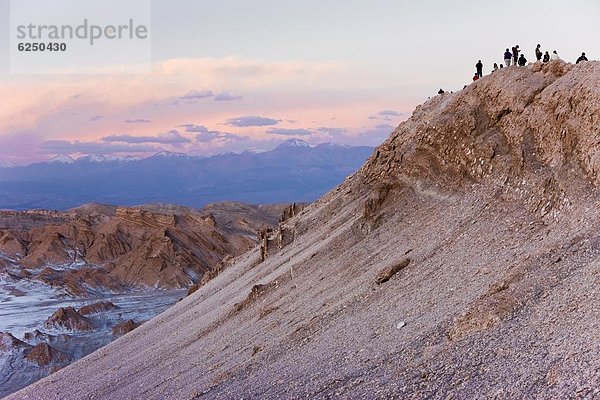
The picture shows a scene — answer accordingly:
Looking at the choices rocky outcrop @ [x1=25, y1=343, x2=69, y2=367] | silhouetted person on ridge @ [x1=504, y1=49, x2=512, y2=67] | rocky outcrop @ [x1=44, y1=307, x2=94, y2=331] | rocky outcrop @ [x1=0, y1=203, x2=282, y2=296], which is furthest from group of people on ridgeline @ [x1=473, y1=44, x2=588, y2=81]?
rocky outcrop @ [x1=0, y1=203, x2=282, y2=296]

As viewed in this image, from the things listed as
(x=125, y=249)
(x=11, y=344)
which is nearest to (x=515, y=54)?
(x=11, y=344)

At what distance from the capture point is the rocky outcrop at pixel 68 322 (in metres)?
71.9

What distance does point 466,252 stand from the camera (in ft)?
68.2

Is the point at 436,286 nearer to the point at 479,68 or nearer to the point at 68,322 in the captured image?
the point at 479,68

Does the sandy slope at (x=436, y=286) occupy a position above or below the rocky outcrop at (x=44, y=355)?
above

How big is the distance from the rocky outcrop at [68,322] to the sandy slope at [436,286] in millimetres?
40102

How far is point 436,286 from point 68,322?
6040 centimetres

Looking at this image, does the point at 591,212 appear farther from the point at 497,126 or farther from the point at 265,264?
the point at 265,264

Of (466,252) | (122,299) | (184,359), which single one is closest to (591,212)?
(466,252)

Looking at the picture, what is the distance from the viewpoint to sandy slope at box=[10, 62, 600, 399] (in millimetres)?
14359

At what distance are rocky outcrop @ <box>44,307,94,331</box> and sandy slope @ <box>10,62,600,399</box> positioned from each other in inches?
1579

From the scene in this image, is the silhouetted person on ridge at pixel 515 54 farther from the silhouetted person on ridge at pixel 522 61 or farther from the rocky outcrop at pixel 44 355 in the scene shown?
the rocky outcrop at pixel 44 355

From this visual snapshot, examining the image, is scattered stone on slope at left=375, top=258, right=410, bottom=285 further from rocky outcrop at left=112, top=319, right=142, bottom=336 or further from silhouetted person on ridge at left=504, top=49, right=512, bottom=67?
rocky outcrop at left=112, top=319, right=142, bottom=336

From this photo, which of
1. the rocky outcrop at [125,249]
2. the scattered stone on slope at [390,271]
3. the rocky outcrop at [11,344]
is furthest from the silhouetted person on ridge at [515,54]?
the rocky outcrop at [125,249]
